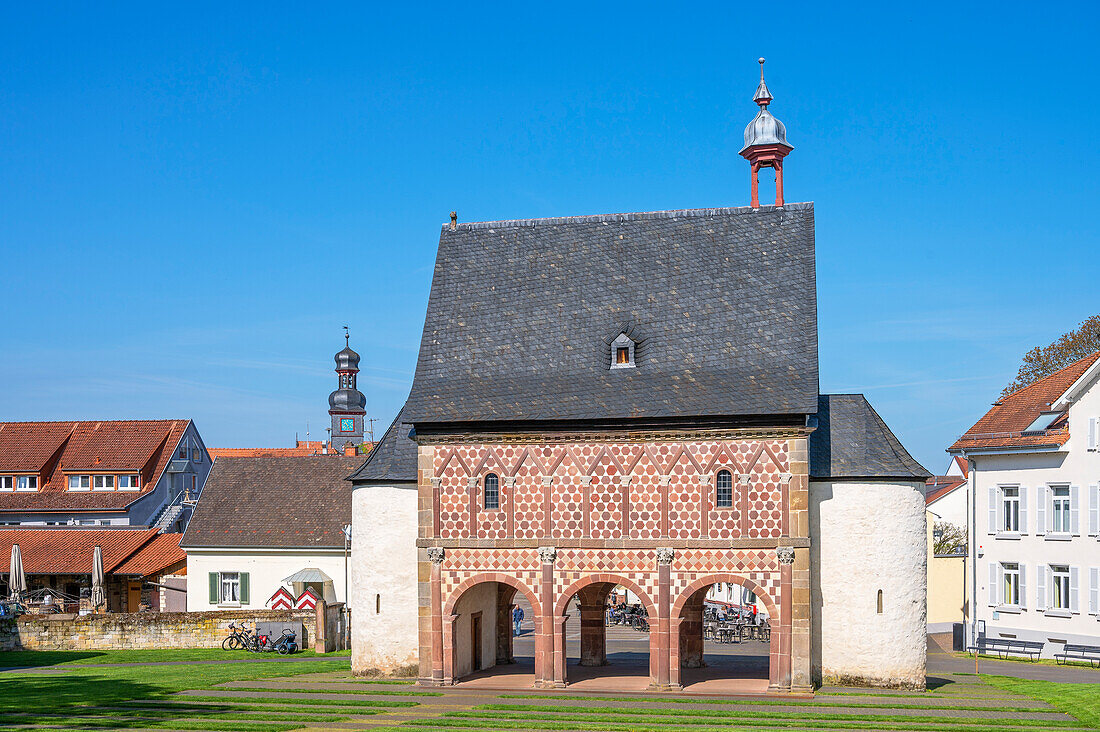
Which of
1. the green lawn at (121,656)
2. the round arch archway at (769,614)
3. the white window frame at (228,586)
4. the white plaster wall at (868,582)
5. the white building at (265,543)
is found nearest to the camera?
the round arch archway at (769,614)

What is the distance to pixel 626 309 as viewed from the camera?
3456 centimetres

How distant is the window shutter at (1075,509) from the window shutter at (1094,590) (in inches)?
52.9

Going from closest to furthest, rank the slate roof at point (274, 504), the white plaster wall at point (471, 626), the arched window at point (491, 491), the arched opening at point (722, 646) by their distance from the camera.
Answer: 1. the arched opening at point (722, 646)
2. the arched window at point (491, 491)
3. the white plaster wall at point (471, 626)
4. the slate roof at point (274, 504)

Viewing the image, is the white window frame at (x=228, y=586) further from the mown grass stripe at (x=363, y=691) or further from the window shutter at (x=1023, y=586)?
the window shutter at (x=1023, y=586)

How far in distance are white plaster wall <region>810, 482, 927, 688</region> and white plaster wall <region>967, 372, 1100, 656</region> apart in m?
12.2

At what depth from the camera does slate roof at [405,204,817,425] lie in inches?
1277

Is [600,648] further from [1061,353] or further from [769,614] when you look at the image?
[1061,353]

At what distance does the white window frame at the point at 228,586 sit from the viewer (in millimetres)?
52500

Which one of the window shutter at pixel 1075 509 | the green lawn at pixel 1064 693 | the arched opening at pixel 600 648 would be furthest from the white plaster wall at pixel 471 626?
the window shutter at pixel 1075 509

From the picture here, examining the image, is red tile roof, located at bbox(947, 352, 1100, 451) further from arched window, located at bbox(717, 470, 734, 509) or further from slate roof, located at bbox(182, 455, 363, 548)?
slate roof, located at bbox(182, 455, 363, 548)

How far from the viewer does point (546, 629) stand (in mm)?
32219

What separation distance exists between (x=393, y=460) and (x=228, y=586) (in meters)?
21.1

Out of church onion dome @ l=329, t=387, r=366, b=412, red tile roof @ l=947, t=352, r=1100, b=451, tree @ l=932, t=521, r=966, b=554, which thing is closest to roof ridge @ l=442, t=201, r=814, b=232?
red tile roof @ l=947, t=352, r=1100, b=451

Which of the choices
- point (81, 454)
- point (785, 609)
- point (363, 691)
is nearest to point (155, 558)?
point (81, 454)
